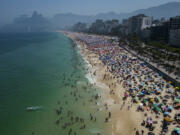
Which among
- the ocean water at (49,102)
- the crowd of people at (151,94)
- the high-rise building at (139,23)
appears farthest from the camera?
the high-rise building at (139,23)

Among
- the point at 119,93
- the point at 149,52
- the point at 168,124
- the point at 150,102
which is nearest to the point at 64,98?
the point at 119,93

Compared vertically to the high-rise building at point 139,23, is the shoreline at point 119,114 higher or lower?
lower

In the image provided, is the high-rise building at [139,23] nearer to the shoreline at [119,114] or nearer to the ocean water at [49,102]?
the ocean water at [49,102]

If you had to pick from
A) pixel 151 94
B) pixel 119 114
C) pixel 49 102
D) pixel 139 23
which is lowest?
pixel 119 114

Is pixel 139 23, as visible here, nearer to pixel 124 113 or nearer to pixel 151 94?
pixel 151 94

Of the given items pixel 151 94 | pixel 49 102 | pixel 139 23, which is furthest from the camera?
pixel 139 23

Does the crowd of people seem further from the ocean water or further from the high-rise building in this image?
the high-rise building

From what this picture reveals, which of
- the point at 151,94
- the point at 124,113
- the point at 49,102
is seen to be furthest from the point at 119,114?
the point at 49,102

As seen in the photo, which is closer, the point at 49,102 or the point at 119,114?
the point at 119,114

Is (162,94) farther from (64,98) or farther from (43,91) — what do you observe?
(43,91)

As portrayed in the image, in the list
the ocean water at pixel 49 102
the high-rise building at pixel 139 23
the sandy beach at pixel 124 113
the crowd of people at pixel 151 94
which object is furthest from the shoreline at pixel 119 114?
the high-rise building at pixel 139 23

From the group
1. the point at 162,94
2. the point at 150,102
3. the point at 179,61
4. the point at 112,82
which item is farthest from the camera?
the point at 179,61
